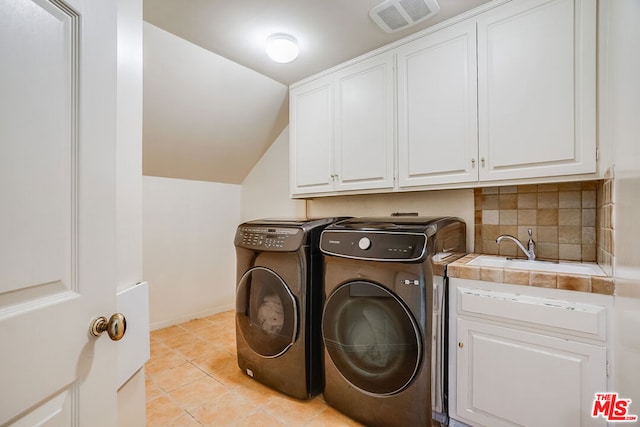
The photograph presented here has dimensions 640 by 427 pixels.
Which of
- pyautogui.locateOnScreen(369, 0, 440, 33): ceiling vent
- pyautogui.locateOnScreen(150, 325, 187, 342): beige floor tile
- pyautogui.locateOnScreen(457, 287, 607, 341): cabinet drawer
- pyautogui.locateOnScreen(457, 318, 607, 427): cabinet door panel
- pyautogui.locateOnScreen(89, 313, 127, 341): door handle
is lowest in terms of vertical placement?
pyautogui.locateOnScreen(150, 325, 187, 342): beige floor tile

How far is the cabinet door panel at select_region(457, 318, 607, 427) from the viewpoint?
117cm

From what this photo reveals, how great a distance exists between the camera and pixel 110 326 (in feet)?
2.23

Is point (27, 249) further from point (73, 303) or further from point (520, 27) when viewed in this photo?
point (520, 27)

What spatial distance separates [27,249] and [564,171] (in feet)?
6.53

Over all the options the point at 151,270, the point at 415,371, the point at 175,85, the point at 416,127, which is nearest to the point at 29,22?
the point at 415,371

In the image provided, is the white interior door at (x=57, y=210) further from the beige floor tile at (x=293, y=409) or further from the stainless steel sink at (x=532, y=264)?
the stainless steel sink at (x=532, y=264)

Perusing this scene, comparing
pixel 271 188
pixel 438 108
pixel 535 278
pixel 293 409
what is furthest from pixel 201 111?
pixel 535 278

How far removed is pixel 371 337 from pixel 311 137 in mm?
1654

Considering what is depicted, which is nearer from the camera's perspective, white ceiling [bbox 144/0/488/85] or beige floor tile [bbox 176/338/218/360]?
white ceiling [bbox 144/0/488/85]

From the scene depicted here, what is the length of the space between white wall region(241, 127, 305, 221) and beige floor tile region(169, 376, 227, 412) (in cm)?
169

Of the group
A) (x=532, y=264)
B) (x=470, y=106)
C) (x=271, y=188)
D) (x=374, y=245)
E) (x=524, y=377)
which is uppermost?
(x=470, y=106)

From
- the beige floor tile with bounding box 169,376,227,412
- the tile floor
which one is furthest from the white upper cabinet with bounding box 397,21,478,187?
the beige floor tile with bounding box 169,376,227,412

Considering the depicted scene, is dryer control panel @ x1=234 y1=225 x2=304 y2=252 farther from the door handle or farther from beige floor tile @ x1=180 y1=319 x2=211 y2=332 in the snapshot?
beige floor tile @ x1=180 y1=319 x2=211 y2=332

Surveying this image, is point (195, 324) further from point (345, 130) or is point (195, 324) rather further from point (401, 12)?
point (401, 12)
